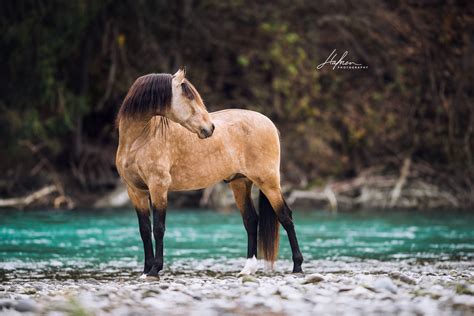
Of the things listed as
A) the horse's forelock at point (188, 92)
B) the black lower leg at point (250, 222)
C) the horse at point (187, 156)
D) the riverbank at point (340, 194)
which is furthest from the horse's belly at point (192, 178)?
the riverbank at point (340, 194)

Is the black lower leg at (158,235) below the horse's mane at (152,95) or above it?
below

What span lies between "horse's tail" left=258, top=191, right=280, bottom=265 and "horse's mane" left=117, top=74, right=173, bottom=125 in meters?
1.63

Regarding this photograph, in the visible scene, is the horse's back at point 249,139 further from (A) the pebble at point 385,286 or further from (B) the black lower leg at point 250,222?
(A) the pebble at point 385,286

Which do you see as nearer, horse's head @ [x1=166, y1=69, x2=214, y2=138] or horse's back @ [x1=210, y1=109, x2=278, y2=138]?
horse's head @ [x1=166, y1=69, x2=214, y2=138]

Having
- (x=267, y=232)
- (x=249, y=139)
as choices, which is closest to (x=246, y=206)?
(x=267, y=232)

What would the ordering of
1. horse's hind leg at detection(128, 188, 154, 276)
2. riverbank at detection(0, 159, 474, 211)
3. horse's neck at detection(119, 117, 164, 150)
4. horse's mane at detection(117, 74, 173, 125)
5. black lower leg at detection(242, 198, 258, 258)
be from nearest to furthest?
horse's mane at detection(117, 74, 173, 125) < horse's neck at detection(119, 117, 164, 150) < horse's hind leg at detection(128, 188, 154, 276) < black lower leg at detection(242, 198, 258, 258) < riverbank at detection(0, 159, 474, 211)

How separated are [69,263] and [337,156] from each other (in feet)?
40.6

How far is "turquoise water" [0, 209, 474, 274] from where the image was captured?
32.7 feet

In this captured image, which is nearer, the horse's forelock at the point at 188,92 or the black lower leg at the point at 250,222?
the horse's forelock at the point at 188,92

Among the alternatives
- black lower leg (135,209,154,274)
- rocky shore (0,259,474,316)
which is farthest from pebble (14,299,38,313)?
black lower leg (135,209,154,274)

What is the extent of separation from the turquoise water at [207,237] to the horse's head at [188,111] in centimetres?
241

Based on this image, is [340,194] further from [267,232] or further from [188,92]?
[188,92]

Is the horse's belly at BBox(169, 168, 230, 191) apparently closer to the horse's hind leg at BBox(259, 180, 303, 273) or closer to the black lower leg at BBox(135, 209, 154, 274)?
the black lower leg at BBox(135, 209, 154, 274)

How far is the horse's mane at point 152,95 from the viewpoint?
728 cm
